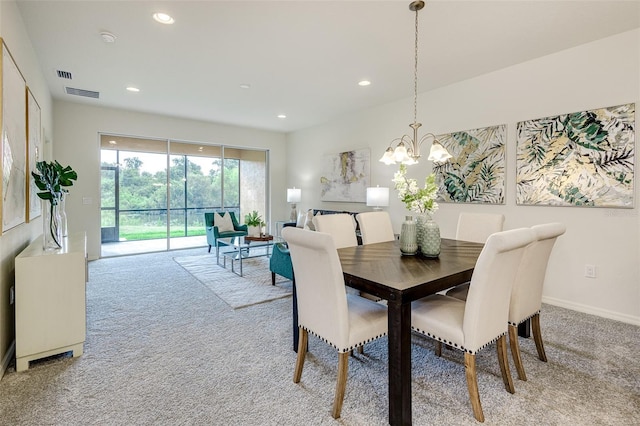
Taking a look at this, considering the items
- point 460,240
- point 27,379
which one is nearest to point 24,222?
point 27,379

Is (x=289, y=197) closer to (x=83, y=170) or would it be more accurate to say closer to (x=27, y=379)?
(x=83, y=170)

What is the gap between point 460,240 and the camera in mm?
3049

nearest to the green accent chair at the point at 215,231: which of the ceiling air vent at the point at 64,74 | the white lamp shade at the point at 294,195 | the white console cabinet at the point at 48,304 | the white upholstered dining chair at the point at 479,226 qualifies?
the white lamp shade at the point at 294,195

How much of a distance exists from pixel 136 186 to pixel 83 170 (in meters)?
0.87

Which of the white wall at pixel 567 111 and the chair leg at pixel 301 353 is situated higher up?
the white wall at pixel 567 111

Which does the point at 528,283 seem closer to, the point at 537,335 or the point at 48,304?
the point at 537,335

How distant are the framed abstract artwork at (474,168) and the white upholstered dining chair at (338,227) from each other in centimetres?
189

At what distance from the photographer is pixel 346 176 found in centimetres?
585

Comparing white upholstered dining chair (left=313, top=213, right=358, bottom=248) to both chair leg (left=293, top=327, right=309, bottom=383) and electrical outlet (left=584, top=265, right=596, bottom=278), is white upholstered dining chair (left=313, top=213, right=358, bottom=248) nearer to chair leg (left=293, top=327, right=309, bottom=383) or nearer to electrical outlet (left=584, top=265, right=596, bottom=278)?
chair leg (left=293, top=327, right=309, bottom=383)

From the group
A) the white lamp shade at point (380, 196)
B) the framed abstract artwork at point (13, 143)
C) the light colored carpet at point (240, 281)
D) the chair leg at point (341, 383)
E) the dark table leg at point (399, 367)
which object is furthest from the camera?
the white lamp shade at point (380, 196)

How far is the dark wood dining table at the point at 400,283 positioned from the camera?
5.08 ft

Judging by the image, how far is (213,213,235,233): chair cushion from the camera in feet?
19.2

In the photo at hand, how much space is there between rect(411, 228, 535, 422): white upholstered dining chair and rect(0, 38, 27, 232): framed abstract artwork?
2.81 metres

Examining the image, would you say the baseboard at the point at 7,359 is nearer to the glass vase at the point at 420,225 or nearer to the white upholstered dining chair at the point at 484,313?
the white upholstered dining chair at the point at 484,313
